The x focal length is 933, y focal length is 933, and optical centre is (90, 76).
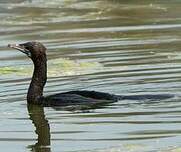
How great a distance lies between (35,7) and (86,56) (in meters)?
11.2

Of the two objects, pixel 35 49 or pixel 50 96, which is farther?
pixel 35 49

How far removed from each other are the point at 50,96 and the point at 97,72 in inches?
102

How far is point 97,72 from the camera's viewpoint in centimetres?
1820

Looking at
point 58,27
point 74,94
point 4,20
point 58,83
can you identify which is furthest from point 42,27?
point 74,94

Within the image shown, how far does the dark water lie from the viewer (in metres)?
12.8

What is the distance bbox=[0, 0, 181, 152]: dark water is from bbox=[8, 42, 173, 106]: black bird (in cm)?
23

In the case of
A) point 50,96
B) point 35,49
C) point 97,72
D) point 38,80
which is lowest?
point 97,72

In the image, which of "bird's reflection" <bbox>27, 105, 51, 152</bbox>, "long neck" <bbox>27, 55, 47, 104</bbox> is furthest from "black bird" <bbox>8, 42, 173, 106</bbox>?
"bird's reflection" <bbox>27, 105, 51, 152</bbox>

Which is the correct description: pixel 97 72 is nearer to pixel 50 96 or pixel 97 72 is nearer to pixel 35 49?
pixel 35 49

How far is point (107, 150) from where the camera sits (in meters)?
11.9

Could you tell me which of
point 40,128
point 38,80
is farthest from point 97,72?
point 40,128

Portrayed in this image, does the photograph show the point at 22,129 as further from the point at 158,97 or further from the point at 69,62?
the point at 69,62

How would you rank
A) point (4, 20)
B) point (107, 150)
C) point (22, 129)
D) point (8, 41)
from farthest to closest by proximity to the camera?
point (4, 20)
point (8, 41)
point (22, 129)
point (107, 150)

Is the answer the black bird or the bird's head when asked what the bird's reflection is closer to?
the black bird
